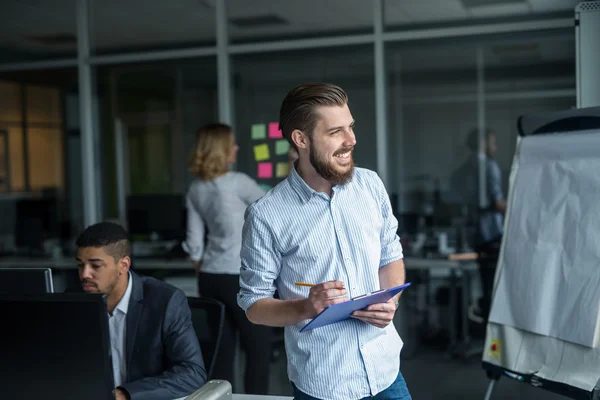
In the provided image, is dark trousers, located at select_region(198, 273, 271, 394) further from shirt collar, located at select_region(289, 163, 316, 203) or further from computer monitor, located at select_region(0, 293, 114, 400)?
computer monitor, located at select_region(0, 293, 114, 400)

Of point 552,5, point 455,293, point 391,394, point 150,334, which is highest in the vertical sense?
point 552,5

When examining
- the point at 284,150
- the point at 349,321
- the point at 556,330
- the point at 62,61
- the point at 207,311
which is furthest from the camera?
the point at 62,61

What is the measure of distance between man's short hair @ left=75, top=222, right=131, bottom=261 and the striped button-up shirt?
27.7 inches

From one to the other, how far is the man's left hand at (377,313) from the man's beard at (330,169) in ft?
1.16

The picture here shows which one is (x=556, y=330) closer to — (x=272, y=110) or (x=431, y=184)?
(x=272, y=110)

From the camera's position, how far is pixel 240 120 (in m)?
5.60

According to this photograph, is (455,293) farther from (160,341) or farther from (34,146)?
(34,146)

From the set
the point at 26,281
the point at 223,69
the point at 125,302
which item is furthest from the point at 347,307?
the point at 223,69

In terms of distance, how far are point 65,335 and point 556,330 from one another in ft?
6.85

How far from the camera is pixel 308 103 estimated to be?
187 centimetres

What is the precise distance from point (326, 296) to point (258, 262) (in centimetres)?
30

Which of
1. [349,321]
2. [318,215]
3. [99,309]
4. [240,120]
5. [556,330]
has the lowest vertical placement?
[556,330]

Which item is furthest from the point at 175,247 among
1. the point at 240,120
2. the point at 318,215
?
the point at 318,215

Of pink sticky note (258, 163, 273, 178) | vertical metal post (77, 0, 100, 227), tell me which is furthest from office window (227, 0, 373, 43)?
vertical metal post (77, 0, 100, 227)
